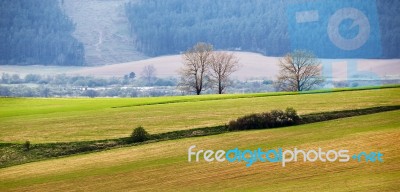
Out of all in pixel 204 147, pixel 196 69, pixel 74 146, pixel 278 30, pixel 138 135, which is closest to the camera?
pixel 204 147

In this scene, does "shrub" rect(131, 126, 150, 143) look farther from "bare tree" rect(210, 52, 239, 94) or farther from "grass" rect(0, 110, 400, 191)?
"bare tree" rect(210, 52, 239, 94)

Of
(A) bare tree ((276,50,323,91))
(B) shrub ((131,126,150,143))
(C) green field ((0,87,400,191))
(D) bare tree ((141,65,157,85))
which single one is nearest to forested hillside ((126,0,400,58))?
(A) bare tree ((276,50,323,91))

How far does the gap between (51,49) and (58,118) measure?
157 m

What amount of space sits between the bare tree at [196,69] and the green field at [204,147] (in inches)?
1251

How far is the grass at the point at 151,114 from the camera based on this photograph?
3691 centimetres

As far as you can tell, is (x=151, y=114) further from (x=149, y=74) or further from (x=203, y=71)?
(x=149, y=74)

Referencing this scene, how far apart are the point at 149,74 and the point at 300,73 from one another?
9121 cm

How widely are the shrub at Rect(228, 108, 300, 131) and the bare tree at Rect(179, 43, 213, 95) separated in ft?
145

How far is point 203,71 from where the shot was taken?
82.8 metres

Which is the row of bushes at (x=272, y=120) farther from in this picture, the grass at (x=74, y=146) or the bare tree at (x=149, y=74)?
the bare tree at (x=149, y=74)

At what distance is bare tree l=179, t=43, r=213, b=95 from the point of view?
265 ft

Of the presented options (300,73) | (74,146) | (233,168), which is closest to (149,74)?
(300,73)

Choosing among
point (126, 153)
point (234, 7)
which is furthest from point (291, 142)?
point (234, 7)

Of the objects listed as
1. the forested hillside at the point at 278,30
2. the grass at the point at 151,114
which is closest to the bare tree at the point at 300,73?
the forested hillside at the point at 278,30
